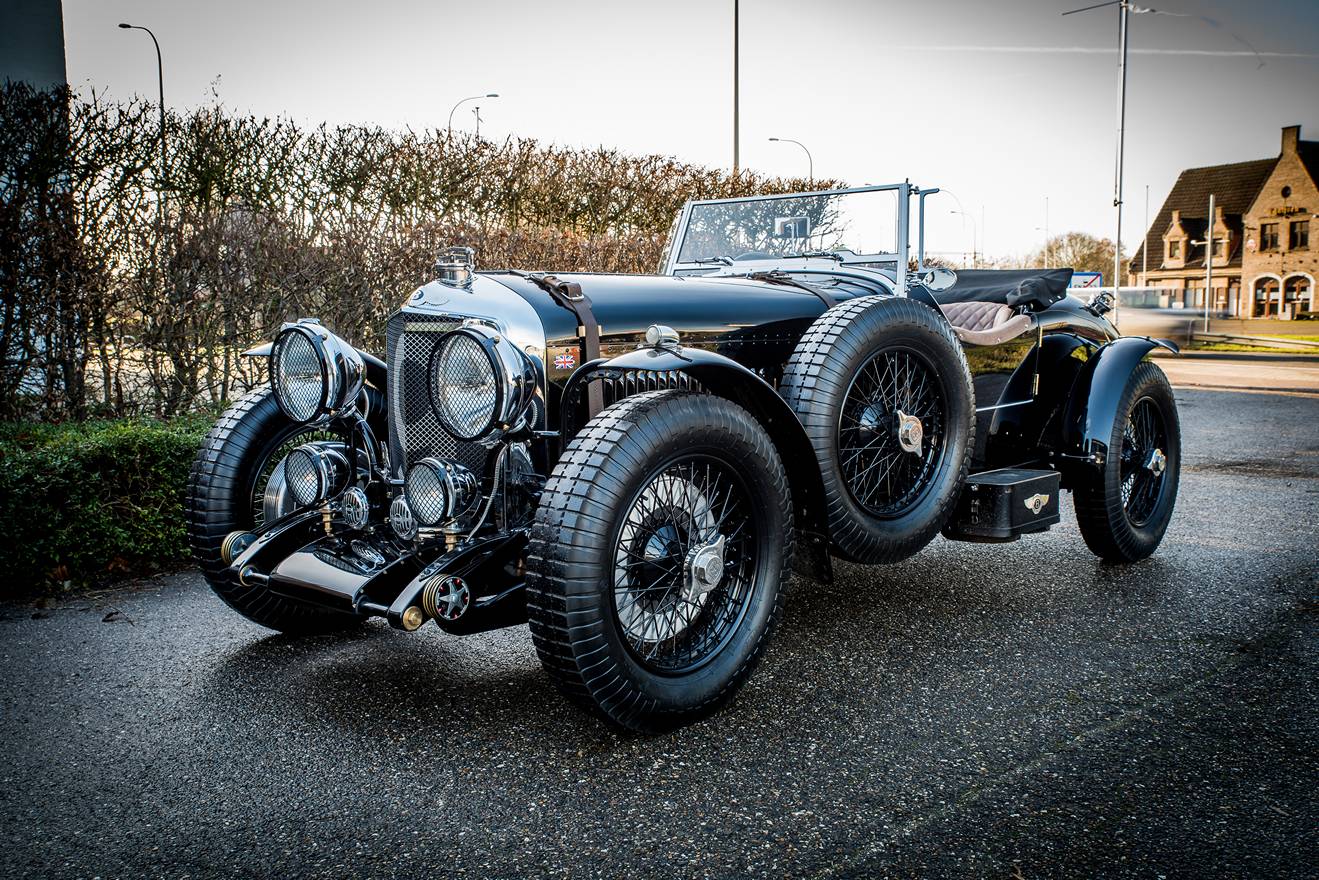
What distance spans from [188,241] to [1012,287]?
224 inches

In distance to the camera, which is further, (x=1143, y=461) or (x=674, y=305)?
(x=1143, y=461)

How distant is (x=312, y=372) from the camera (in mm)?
3533

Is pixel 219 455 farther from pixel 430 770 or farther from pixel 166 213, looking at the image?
pixel 166 213

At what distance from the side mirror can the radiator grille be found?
8.61 feet

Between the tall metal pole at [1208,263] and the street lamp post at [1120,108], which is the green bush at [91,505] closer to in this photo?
the street lamp post at [1120,108]

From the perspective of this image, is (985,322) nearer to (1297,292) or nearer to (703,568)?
(703,568)

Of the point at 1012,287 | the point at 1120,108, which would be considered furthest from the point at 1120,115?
the point at 1012,287

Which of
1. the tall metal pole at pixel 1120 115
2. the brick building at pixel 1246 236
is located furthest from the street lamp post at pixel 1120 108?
the brick building at pixel 1246 236

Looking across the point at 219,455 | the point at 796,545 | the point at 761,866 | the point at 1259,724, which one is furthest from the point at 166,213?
the point at 1259,724

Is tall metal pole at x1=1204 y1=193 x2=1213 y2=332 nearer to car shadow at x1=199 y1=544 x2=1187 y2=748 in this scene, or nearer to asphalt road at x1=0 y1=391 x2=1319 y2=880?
car shadow at x1=199 y1=544 x2=1187 y2=748

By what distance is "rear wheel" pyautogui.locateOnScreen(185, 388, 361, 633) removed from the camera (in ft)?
12.0

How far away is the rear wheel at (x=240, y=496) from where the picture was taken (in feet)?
12.0

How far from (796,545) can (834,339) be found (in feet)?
2.55

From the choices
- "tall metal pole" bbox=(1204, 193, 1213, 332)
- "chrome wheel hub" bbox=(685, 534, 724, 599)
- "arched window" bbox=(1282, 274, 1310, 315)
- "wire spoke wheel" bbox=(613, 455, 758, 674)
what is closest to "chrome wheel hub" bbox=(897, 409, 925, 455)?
"wire spoke wheel" bbox=(613, 455, 758, 674)
